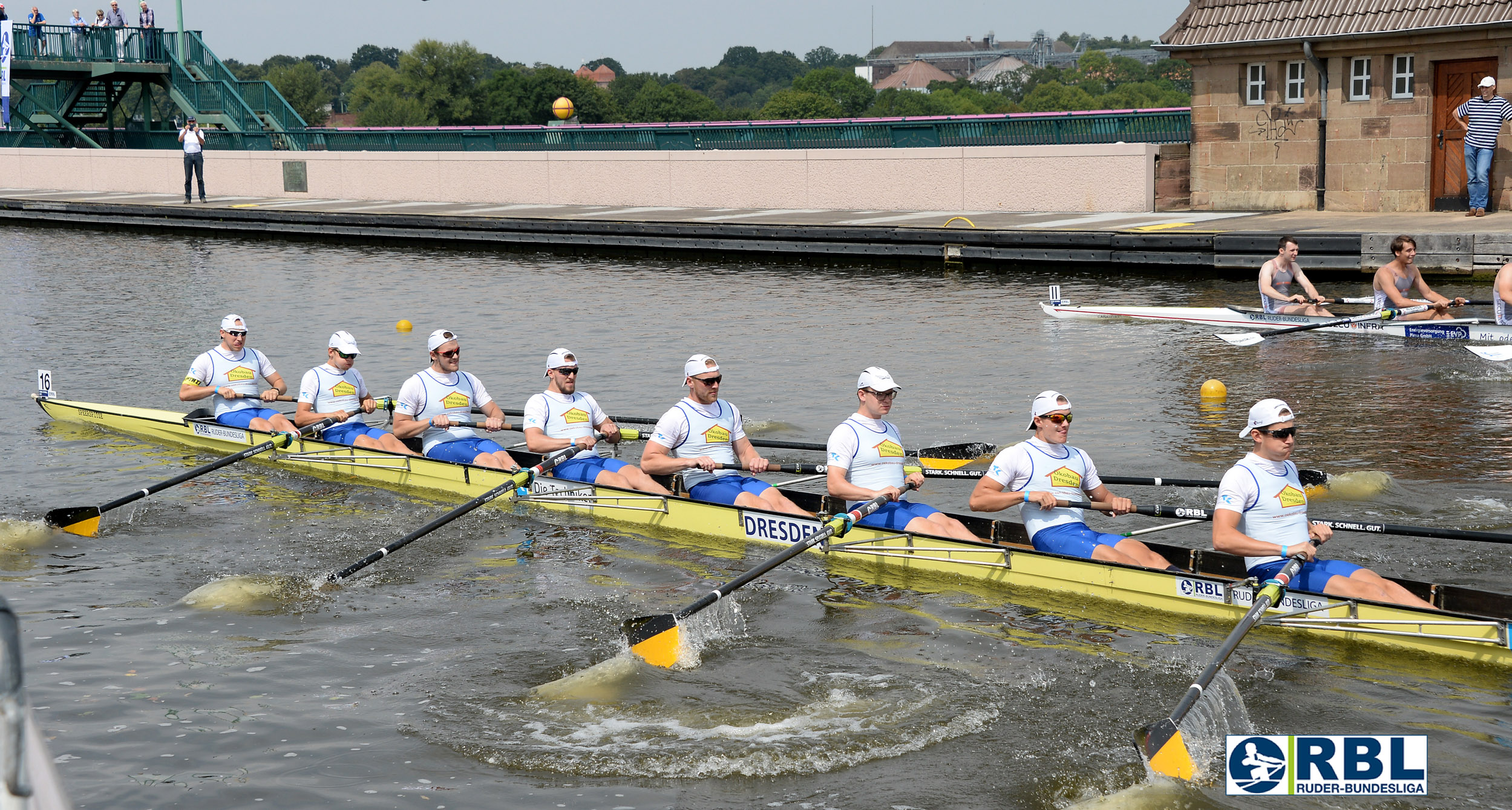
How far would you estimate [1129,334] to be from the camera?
18953 millimetres

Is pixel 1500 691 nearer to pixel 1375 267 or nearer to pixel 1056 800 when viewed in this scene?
pixel 1056 800

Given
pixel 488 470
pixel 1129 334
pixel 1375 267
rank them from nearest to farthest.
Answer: pixel 488 470 → pixel 1129 334 → pixel 1375 267

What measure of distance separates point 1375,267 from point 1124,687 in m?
15.3

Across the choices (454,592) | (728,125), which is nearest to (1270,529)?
(454,592)

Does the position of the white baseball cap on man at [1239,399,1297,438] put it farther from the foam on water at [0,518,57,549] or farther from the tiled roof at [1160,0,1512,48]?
the tiled roof at [1160,0,1512,48]

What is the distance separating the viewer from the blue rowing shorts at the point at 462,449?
12203mm

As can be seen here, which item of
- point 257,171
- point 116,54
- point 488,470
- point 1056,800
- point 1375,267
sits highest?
point 116,54

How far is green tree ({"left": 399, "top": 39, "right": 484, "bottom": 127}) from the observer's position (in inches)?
4860

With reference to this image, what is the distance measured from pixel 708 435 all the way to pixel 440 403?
9.88 ft

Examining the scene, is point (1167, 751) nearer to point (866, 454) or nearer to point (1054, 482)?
point (1054, 482)

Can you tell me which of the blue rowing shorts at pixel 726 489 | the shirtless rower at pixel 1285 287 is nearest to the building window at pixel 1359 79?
the shirtless rower at pixel 1285 287

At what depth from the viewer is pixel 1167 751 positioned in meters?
6.49

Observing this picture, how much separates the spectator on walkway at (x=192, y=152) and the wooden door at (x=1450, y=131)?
29345mm

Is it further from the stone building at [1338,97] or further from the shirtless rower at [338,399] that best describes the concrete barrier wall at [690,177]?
the shirtless rower at [338,399]
